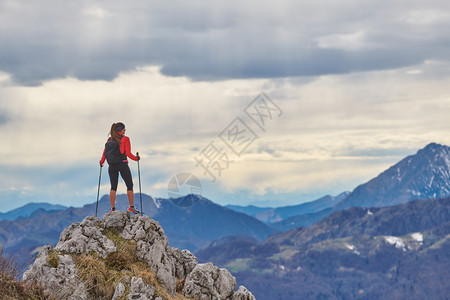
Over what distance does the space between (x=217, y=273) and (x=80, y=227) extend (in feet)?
37.1

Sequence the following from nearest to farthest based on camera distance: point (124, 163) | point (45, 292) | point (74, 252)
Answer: point (45, 292) < point (74, 252) < point (124, 163)

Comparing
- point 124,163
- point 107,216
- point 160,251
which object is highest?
point 124,163

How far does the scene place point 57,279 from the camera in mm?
42750

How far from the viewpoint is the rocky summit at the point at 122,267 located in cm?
4272

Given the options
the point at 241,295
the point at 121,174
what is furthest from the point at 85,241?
the point at 241,295

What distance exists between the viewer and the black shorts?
172 feet

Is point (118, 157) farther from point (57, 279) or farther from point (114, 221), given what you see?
point (57, 279)

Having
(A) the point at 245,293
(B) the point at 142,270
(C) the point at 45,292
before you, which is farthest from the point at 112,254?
(A) the point at 245,293

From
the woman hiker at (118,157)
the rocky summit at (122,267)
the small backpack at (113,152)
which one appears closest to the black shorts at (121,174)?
the woman hiker at (118,157)

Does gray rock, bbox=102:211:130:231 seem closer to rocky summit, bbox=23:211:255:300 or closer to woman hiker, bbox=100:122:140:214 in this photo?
rocky summit, bbox=23:211:255:300

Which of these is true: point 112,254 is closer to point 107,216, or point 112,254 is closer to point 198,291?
point 107,216

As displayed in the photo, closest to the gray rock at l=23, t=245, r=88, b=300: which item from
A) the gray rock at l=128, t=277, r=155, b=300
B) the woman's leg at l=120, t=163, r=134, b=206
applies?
the gray rock at l=128, t=277, r=155, b=300

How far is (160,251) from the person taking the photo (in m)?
48.0

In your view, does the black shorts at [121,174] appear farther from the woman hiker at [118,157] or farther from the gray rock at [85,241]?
the gray rock at [85,241]
